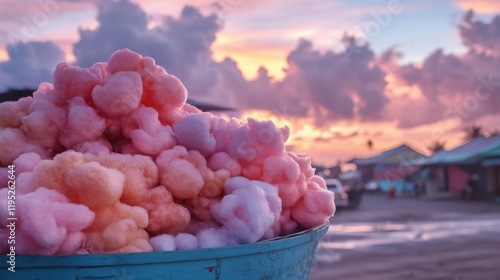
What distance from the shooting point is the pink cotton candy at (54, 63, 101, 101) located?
6.30 ft

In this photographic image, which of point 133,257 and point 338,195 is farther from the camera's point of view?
point 338,195

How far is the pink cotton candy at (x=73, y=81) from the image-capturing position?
75.6 inches

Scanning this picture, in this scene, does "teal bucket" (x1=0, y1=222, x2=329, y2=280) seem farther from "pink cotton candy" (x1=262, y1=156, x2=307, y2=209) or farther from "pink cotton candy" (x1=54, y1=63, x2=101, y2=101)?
"pink cotton candy" (x1=54, y1=63, x2=101, y2=101)

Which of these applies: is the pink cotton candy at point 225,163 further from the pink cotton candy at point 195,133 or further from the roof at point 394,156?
the roof at point 394,156

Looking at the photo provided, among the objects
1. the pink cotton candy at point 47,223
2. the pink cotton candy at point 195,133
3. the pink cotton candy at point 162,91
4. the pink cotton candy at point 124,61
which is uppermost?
the pink cotton candy at point 124,61

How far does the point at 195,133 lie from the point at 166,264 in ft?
1.74

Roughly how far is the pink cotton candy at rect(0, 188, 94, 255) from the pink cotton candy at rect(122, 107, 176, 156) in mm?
370

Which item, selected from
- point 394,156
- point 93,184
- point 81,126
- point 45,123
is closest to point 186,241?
point 93,184

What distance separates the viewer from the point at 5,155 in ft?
6.03

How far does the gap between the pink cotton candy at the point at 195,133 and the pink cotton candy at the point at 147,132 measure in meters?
0.04

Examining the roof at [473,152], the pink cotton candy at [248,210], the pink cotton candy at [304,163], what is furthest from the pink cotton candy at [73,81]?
the roof at [473,152]

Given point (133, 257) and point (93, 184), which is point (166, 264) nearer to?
point (133, 257)

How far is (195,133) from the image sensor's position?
6.17 ft

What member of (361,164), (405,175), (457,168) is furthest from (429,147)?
(457,168)
